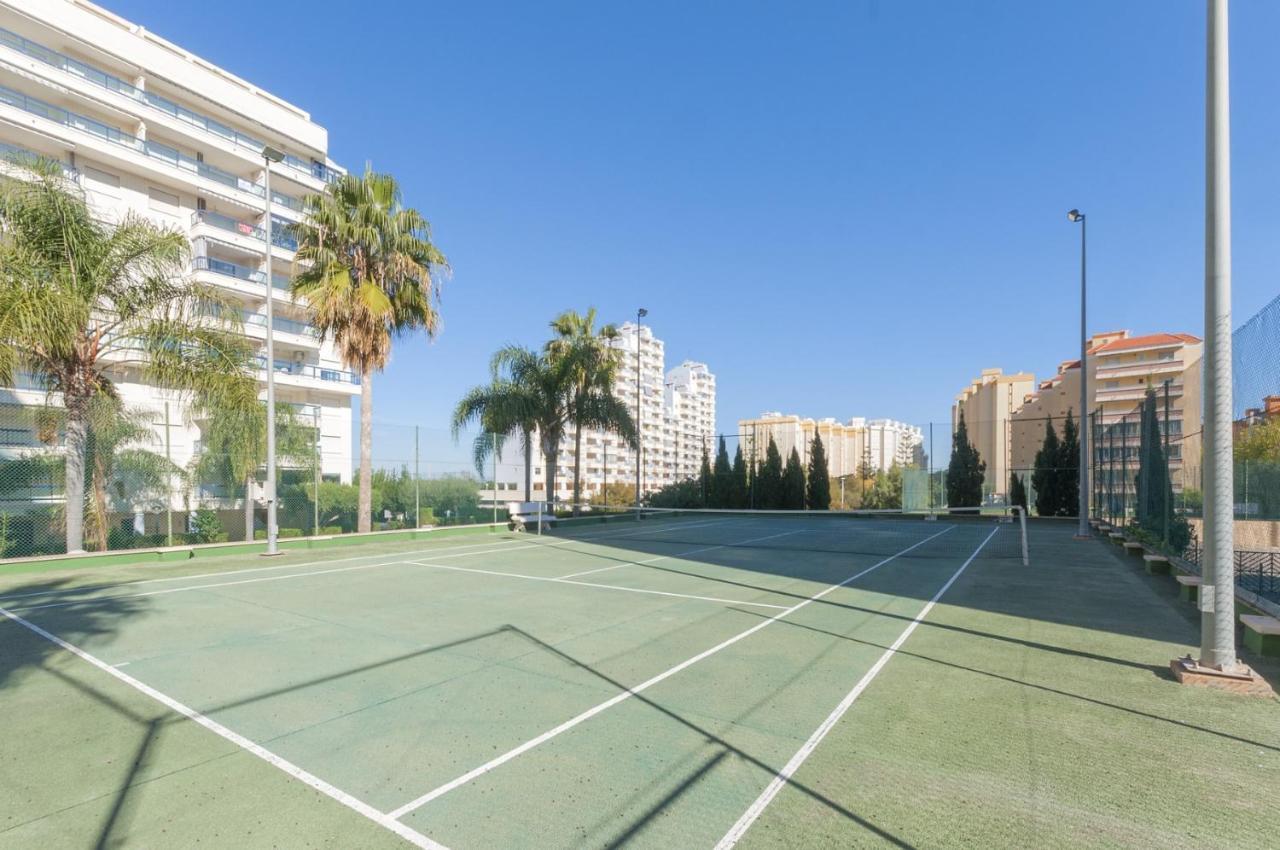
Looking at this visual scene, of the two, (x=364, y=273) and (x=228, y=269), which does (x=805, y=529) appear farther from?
(x=228, y=269)

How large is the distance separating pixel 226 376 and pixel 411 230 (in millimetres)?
7127

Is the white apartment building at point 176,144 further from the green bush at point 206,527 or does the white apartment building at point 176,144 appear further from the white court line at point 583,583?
the white court line at point 583,583

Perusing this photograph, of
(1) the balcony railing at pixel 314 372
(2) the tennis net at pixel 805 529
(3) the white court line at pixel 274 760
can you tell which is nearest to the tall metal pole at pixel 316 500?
(2) the tennis net at pixel 805 529

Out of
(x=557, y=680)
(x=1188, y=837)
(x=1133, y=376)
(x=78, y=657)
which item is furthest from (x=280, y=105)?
(x=1133, y=376)

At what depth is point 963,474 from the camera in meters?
31.5

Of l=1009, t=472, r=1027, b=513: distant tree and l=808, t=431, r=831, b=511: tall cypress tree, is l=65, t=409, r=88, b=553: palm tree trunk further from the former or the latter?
l=1009, t=472, r=1027, b=513: distant tree

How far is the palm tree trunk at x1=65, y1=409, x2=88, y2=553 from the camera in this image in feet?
43.8

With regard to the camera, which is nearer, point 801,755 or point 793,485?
point 801,755

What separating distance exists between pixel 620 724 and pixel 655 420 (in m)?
126

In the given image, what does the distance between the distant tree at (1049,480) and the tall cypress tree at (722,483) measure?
14.7m

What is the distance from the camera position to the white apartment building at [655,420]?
10912 cm

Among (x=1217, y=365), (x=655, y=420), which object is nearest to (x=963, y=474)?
(x=1217, y=365)

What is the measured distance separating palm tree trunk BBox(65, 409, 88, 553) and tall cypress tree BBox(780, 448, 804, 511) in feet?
95.4

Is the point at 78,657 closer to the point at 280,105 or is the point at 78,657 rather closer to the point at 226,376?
the point at 226,376
